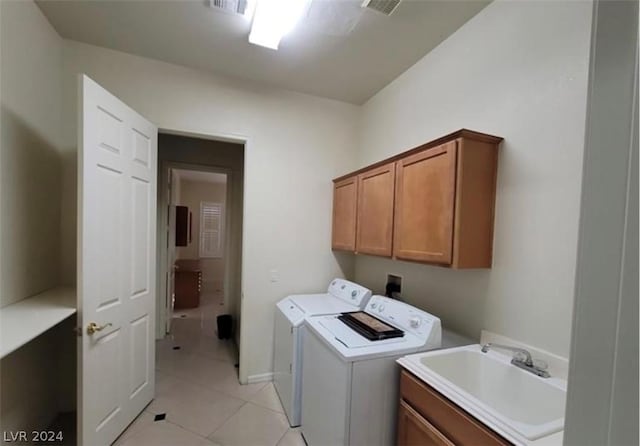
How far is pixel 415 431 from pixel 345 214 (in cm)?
175

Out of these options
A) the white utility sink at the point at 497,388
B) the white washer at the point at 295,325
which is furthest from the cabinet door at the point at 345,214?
the white utility sink at the point at 497,388

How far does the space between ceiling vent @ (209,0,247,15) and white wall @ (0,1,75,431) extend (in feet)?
3.59

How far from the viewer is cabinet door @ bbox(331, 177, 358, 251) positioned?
2.58 metres

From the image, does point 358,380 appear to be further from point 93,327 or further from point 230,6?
point 230,6

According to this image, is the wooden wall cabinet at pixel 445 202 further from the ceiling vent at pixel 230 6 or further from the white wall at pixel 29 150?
the white wall at pixel 29 150

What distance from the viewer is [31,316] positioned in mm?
1463

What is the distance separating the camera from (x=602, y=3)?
1.30 feet

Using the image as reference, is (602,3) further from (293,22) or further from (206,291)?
(206,291)

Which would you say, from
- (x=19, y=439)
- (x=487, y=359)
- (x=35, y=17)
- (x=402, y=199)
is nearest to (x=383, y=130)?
(x=402, y=199)

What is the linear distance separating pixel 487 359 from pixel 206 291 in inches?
257

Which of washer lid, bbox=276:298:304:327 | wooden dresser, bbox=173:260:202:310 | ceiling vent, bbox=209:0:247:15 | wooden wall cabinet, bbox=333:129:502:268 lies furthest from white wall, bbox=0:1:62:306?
wooden dresser, bbox=173:260:202:310

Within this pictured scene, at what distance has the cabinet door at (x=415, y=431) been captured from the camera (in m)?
1.25

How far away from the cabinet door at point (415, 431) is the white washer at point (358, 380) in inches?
4.0

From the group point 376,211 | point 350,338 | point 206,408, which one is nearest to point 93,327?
point 206,408
